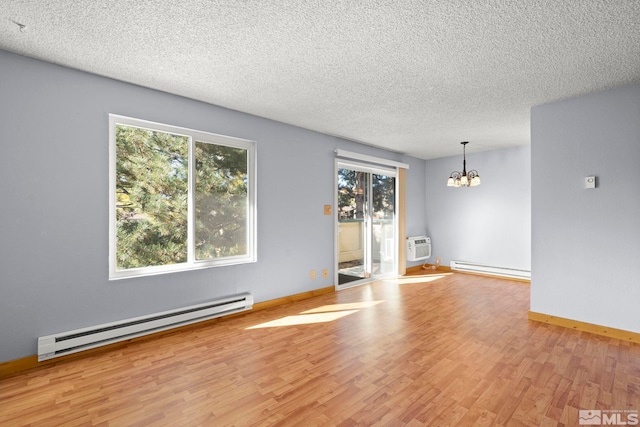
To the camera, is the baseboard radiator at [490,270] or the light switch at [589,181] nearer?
the light switch at [589,181]

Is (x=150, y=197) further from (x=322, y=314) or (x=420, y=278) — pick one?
(x=420, y=278)

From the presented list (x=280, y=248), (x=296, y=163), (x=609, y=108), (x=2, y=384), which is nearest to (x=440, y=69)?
(x=609, y=108)

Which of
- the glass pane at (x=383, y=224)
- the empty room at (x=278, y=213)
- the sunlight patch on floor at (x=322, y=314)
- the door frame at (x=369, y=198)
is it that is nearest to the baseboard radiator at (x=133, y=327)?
the empty room at (x=278, y=213)

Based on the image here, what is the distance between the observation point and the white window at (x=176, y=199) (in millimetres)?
3086

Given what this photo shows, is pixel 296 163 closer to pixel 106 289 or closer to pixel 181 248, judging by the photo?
pixel 181 248

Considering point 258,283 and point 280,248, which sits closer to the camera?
point 258,283

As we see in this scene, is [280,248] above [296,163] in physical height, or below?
below

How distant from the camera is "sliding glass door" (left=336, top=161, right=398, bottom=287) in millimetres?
5480

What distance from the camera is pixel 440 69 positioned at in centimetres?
277

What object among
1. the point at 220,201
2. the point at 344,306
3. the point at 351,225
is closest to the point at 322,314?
the point at 344,306

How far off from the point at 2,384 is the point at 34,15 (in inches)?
107

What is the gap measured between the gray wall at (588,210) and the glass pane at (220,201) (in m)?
3.75

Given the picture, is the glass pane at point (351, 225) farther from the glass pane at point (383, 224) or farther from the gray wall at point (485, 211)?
the gray wall at point (485, 211)

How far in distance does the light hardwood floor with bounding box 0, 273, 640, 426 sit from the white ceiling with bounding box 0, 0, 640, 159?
262 cm
